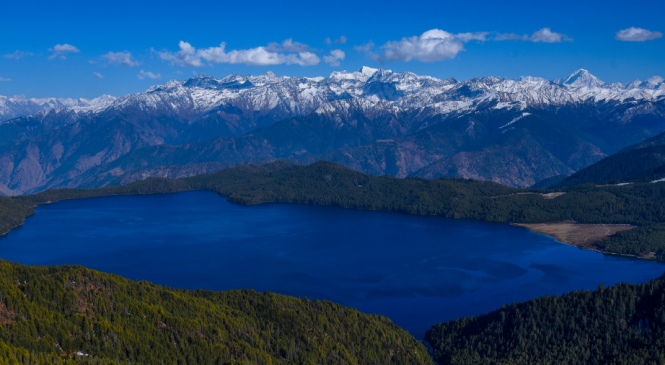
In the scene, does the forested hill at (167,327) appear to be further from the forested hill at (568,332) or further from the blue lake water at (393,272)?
the blue lake water at (393,272)

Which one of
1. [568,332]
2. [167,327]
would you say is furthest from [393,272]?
[167,327]

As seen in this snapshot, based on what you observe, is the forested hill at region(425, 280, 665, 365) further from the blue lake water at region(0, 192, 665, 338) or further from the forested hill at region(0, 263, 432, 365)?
the blue lake water at region(0, 192, 665, 338)

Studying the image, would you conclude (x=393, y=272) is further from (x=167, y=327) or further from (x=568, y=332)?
(x=167, y=327)

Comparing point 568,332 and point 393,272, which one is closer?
point 568,332

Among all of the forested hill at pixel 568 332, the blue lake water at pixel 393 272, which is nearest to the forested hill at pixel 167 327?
the forested hill at pixel 568 332

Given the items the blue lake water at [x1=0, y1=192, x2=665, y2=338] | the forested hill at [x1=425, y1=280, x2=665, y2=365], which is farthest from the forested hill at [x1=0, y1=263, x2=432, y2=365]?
the blue lake water at [x1=0, y1=192, x2=665, y2=338]
